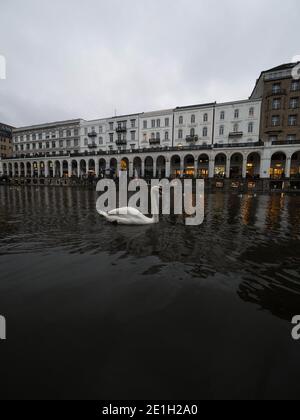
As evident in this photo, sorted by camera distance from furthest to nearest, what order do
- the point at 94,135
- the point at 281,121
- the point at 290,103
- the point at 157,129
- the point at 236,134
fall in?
the point at 94,135, the point at 157,129, the point at 236,134, the point at 281,121, the point at 290,103

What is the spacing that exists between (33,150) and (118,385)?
8247 centimetres

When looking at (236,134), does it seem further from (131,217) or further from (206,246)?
(206,246)

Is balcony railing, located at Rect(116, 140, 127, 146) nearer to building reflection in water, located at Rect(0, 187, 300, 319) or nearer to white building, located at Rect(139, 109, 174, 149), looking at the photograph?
white building, located at Rect(139, 109, 174, 149)

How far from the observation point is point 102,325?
272 cm

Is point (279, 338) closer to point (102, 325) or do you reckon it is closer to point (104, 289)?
point (102, 325)

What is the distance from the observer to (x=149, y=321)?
2805 mm

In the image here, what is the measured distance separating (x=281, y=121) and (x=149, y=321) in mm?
47133

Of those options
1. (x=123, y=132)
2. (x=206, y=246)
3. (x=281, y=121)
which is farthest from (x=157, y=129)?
(x=206, y=246)

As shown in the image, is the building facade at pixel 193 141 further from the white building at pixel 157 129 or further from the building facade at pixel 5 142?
the building facade at pixel 5 142

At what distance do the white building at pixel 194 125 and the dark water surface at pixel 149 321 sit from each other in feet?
146

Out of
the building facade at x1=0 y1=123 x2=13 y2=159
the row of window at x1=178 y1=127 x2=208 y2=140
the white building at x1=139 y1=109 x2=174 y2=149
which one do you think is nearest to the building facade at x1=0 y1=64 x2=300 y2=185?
the white building at x1=139 y1=109 x2=174 y2=149

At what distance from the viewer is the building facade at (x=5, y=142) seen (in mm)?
78231

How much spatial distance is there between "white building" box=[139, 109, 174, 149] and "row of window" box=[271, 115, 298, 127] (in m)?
21.3

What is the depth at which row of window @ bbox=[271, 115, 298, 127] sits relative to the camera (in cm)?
3780
